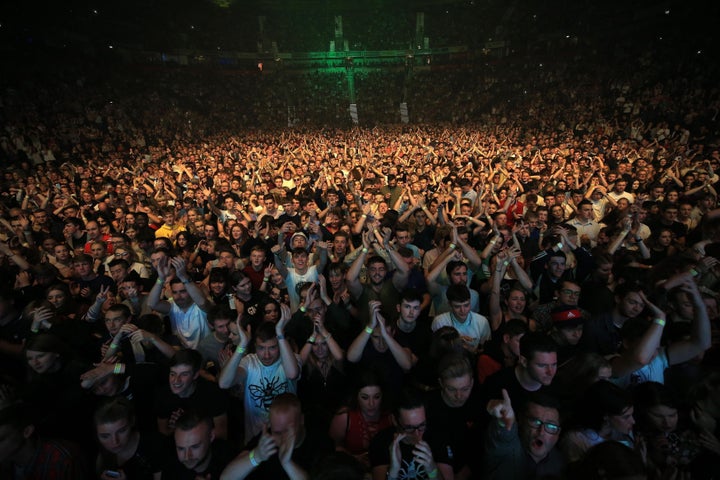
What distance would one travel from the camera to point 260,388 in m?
3.20

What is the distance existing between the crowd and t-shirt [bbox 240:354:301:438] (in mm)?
17

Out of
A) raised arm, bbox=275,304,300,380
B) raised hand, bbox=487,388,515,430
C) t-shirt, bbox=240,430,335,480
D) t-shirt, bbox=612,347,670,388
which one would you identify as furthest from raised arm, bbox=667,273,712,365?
raised arm, bbox=275,304,300,380

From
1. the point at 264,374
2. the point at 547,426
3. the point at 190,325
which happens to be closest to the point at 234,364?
the point at 264,374

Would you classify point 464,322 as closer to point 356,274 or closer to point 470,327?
point 470,327

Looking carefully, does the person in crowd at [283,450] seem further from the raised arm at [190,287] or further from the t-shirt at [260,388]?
the raised arm at [190,287]

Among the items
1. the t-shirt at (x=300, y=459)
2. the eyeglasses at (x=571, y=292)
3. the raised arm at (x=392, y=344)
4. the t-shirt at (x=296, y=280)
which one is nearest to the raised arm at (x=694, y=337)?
the eyeglasses at (x=571, y=292)

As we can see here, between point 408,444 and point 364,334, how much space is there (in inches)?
43.7

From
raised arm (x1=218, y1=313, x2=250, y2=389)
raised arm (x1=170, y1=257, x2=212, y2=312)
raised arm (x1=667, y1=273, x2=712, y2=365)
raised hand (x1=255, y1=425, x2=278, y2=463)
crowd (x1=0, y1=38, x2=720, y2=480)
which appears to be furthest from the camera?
raised arm (x1=170, y1=257, x2=212, y2=312)

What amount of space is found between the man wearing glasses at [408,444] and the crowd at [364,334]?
1 centimetres

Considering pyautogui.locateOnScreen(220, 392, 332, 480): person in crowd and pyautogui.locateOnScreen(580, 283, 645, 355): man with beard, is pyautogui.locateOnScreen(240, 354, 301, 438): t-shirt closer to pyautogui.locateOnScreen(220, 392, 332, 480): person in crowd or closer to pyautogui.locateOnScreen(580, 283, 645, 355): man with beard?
pyautogui.locateOnScreen(220, 392, 332, 480): person in crowd

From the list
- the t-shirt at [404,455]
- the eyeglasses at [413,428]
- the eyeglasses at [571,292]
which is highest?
the eyeglasses at [413,428]

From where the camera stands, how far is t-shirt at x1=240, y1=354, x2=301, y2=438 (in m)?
3.18

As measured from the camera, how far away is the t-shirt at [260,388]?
3.18m

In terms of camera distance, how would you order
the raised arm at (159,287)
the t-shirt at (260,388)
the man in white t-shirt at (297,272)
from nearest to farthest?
the t-shirt at (260,388), the raised arm at (159,287), the man in white t-shirt at (297,272)
